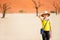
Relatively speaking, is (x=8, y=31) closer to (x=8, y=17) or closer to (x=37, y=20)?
(x=8, y=17)

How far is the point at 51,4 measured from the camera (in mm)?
6102

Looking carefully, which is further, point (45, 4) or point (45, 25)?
point (45, 4)

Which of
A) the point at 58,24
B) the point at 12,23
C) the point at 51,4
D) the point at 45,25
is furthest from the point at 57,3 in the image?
the point at 45,25

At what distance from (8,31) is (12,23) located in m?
0.26

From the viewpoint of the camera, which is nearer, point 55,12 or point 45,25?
point 45,25

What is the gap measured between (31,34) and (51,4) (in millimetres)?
1085

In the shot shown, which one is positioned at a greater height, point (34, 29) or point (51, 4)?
point (51, 4)

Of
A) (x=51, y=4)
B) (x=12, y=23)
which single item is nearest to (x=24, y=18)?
(x=12, y=23)

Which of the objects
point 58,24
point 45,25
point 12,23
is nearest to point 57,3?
point 58,24

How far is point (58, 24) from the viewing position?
6.10 metres

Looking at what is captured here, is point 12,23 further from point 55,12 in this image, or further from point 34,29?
point 55,12

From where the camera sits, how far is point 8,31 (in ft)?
19.7

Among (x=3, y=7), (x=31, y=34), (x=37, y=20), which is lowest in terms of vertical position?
(x=31, y=34)

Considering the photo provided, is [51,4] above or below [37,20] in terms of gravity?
above
